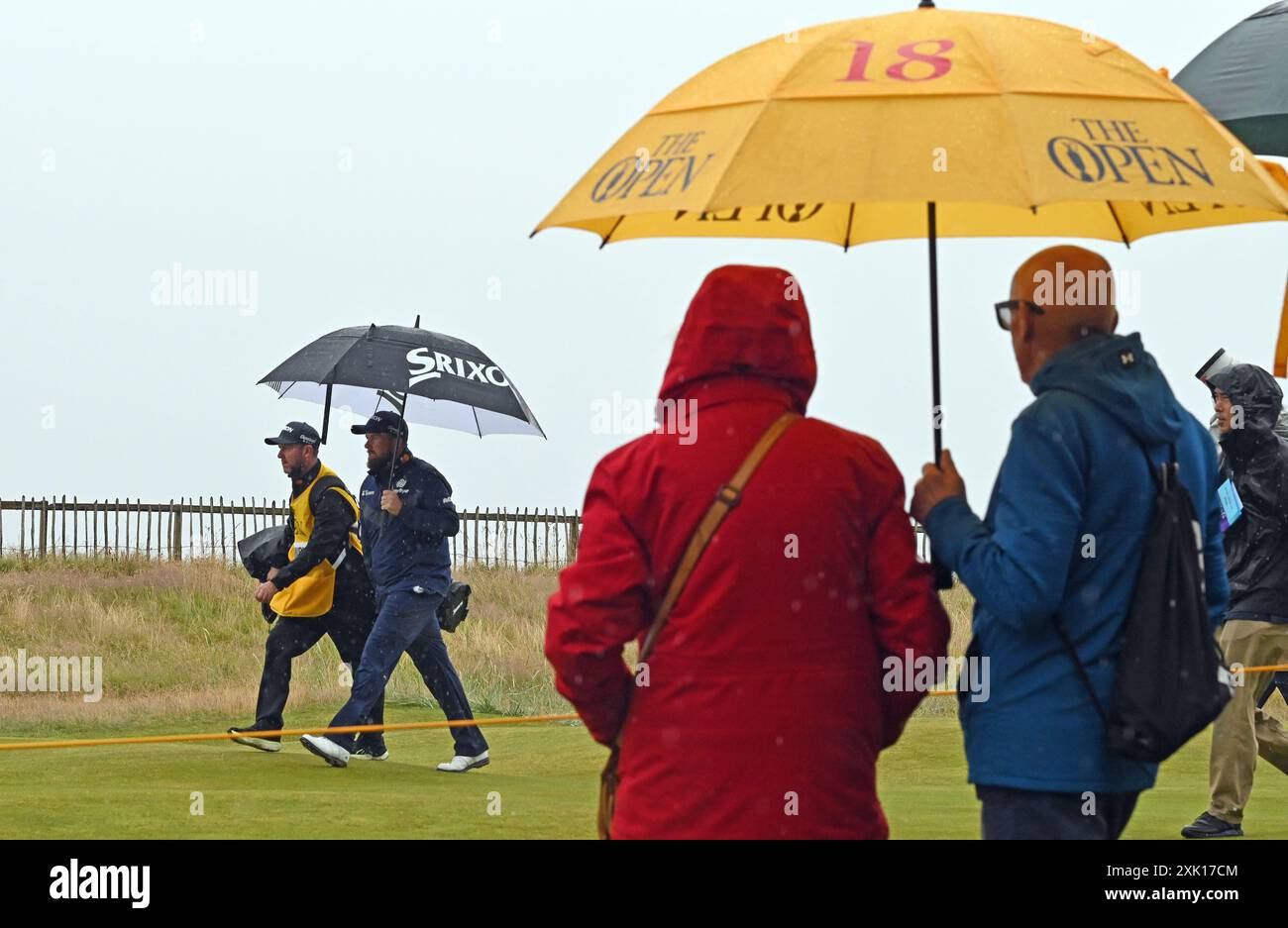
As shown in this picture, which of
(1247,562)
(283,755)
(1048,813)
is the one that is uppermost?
(1247,562)

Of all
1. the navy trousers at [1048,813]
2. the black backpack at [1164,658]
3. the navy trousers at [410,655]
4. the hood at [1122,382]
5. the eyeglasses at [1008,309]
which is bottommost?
the navy trousers at [410,655]

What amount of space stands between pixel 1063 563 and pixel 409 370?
27.7 feet

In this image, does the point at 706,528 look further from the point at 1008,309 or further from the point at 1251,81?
the point at 1251,81

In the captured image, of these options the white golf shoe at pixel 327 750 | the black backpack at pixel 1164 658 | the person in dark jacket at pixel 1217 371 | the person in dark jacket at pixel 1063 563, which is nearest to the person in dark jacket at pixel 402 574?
the white golf shoe at pixel 327 750

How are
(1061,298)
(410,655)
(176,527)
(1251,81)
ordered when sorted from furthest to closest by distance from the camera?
(176,527)
(410,655)
(1251,81)
(1061,298)

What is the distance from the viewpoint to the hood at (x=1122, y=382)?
436cm

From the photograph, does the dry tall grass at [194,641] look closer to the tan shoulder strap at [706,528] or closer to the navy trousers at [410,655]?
the navy trousers at [410,655]

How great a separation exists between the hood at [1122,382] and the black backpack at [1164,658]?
0.19m

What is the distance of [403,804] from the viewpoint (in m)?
10.4

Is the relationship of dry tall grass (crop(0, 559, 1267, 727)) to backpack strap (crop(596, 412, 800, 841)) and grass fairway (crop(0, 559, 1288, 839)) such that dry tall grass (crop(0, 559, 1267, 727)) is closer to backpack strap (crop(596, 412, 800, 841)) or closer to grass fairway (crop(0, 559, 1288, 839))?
grass fairway (crop(0, 559, 1288, 839))

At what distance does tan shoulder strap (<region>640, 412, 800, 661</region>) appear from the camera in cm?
413

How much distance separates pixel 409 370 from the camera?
12.3 m

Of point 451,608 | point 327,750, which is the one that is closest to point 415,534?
point 451,608
